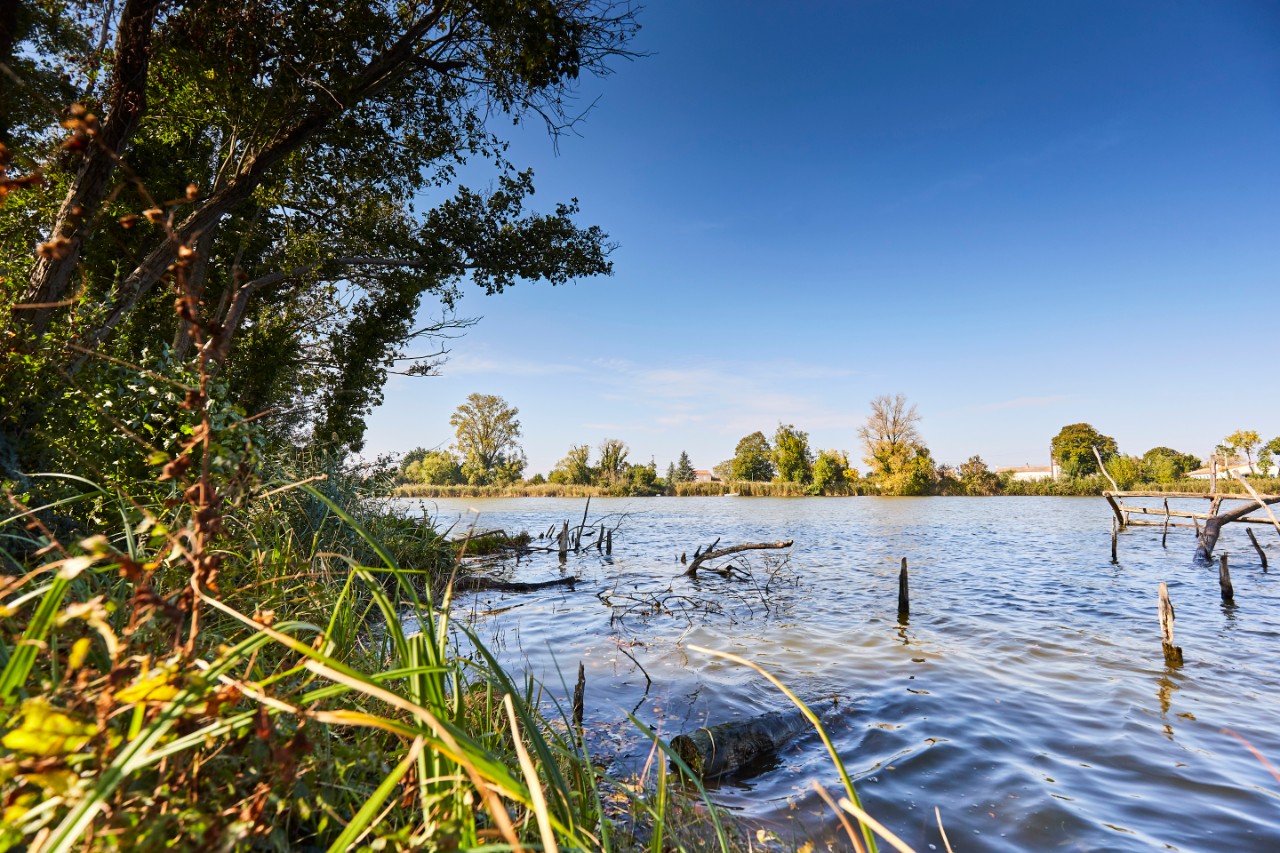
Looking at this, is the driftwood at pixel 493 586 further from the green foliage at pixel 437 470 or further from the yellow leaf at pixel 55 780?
the green foliage at pixel 437 470

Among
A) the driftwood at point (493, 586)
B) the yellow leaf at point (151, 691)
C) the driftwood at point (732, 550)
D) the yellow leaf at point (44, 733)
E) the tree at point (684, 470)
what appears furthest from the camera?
the tree at point (684, 470)

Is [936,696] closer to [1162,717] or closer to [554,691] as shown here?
[1162,717]

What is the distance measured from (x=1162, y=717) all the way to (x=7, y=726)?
742 centimetres

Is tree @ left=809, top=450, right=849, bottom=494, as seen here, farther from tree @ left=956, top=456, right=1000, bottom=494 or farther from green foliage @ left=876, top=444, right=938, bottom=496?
tree @ left=956, top=456, right=1000, bottom=494

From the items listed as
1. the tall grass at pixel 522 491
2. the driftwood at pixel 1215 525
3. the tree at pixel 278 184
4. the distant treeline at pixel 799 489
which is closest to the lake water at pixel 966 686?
the driftwood at pixel 1215 525

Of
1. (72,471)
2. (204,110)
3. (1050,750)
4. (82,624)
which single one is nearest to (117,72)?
(204,110)

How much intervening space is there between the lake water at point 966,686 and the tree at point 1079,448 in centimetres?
6171

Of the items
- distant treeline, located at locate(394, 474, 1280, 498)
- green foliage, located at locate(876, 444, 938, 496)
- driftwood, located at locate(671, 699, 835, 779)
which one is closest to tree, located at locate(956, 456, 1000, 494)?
distant treeline, located at locate(394, 474, 1280, 498)

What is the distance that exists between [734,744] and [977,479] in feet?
221

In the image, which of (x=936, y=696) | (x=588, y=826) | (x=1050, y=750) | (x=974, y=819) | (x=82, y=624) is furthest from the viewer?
(x=936, y=696)

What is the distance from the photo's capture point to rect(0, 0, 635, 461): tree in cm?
628

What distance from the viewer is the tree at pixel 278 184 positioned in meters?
6.28

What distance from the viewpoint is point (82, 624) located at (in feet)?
5.53

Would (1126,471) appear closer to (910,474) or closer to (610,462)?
(910,474)
